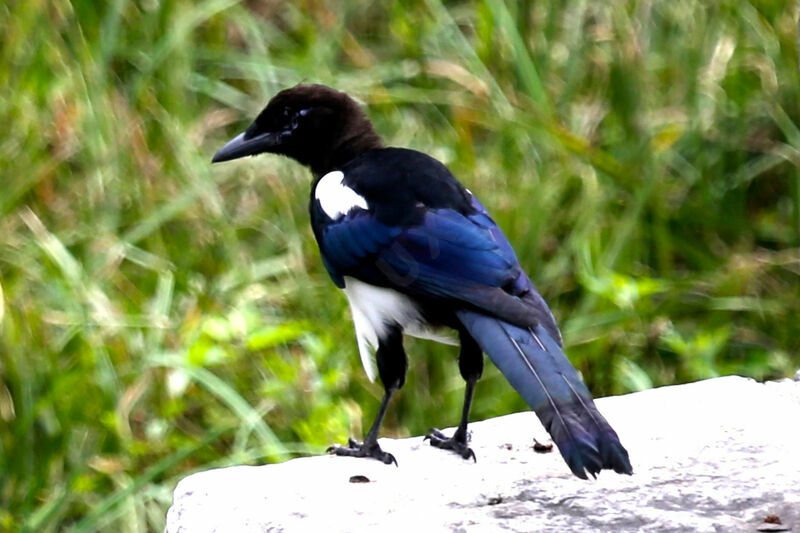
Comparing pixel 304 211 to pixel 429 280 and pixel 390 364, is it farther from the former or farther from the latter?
pixel 429 280

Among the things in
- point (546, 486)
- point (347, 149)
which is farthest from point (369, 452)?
point (347, 149)

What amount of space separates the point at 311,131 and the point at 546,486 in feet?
3.65

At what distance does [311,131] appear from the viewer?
3.10 m

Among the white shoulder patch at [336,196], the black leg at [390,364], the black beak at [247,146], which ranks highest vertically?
the black beak at [247,146]

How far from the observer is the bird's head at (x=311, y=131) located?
10.1 ft

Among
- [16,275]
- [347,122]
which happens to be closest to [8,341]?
[16,275]

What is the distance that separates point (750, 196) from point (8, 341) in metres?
1.92

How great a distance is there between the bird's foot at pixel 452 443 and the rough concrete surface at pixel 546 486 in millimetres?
16

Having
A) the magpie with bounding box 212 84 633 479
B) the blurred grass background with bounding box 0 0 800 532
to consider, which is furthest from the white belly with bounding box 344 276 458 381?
the blurred grass background with bounding box 0 0 800 532

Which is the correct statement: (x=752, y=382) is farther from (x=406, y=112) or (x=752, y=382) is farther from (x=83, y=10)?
(x=83, y=10)

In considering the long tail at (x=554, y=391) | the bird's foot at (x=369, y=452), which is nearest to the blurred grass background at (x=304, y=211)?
the bird's foot at (x=369, y=452)

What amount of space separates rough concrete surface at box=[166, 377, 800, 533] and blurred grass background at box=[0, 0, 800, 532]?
0.74 meters

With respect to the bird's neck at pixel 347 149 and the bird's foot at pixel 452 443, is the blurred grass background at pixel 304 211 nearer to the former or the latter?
the bird's neck at pixel 347 149

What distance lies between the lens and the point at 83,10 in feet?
14.2
